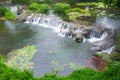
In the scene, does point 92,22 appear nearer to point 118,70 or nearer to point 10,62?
point 10,62

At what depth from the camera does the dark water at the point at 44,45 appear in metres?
28.8

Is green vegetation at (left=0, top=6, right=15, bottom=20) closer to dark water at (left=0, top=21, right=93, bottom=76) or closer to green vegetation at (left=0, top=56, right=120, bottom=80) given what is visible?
dark water at (left=0, top=21, right=93, bottom=76)

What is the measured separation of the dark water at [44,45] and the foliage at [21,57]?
0.66 m

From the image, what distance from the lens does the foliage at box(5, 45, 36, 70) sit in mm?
28438

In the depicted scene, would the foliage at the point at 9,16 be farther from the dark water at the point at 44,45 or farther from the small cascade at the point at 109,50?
the small cascade at the point at 109,50

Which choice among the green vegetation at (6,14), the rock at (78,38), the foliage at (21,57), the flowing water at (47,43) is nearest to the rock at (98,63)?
the flowing water at (47,43)

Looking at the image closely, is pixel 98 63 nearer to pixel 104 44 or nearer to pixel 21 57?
pixel 104 44

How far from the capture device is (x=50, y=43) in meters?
34.8

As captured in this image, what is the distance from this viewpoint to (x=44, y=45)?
1339 inches

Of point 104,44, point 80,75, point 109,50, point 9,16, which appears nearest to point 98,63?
point 109,50

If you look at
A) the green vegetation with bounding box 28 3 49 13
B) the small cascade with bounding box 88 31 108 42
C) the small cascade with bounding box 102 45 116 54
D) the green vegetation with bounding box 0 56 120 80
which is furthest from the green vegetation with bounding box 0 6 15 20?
the green vegetation with bounding box 0 56 120 80

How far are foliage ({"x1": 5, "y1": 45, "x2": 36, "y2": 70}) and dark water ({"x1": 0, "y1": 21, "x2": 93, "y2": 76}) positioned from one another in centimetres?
66

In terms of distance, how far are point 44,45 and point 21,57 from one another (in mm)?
4465

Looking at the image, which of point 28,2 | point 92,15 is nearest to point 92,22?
point 92,15
